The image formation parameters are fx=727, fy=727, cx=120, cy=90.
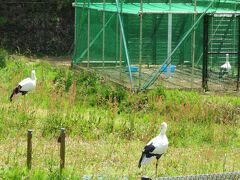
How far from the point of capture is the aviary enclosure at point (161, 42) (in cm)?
1738

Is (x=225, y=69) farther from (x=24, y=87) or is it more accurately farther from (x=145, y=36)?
(x=24, y=87)

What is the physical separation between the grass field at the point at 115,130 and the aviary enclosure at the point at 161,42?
171 cm

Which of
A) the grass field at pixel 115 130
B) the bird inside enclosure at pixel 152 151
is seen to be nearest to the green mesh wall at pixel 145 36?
the grass field at pixel 115 130

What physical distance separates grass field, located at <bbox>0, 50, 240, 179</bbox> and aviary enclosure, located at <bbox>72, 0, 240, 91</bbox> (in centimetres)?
171

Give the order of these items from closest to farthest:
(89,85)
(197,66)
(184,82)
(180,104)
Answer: (180,104) → (89,85) → (184,82) → (197,66)

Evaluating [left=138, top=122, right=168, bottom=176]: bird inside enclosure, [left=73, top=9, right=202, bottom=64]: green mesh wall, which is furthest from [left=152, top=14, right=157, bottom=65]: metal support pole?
[left=138, top=122, right=168, bottom=176]: bird inside enclosure

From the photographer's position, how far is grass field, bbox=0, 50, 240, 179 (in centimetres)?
1020

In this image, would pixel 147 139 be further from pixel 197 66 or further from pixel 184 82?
pixel 197 66

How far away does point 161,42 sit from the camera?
794 inches

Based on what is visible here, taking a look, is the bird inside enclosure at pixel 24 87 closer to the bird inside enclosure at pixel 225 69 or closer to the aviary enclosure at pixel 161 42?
the aviary enclosure at pixel 161 42

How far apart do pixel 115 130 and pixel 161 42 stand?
8.04 metres

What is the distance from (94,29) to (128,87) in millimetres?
3798

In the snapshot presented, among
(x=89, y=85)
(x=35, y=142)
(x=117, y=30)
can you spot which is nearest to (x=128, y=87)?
(x=89, y=85)

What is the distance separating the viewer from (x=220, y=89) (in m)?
17.3
